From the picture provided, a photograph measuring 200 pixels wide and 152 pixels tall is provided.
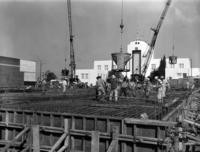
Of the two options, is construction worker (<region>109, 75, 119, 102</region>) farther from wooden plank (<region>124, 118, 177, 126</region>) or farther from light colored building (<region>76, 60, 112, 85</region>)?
light colored building (<region>76, 60, 112, 85</region>)

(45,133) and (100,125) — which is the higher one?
(100,125)

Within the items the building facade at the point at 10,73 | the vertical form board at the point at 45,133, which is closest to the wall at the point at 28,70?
the building facade at the point at 10,73

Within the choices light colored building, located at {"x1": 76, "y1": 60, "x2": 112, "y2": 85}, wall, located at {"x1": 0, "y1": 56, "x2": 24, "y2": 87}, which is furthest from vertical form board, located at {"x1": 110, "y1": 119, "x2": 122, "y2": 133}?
light colored building, located at {"x1": 76, "y1": 60, "x2": 112, "y2": 85}

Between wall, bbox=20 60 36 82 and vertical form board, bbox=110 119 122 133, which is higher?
wall, bbox=20 60 36 82

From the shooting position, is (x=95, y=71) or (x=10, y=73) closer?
(x=10, y=73)

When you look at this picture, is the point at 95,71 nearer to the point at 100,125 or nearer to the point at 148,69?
the point at 148,69

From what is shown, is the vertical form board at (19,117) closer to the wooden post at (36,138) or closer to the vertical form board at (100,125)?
the wooden post at (36,138)

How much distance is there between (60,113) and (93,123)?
1678 millimetres

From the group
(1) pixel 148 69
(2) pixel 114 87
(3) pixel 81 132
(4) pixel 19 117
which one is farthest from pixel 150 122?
(1) pixel 148 69

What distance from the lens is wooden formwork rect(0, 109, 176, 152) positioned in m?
9.07

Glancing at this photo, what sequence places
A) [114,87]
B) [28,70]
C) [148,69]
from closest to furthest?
[114,87]
[28,70]
[148,69]

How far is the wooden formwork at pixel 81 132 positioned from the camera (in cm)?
907

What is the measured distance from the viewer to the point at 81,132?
10086 mm

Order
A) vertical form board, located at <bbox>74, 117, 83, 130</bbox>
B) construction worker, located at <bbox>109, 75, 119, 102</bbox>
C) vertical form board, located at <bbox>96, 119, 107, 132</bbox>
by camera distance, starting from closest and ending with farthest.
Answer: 1. vertical form board, located at <bbox>96, 119, 107, 132</bbox>
2. vertical form board, located at <bbox>74, 117, 83, 130</bbox>
3. construction worker, located at <bbox>109, 75, 119, 102</bbox>
